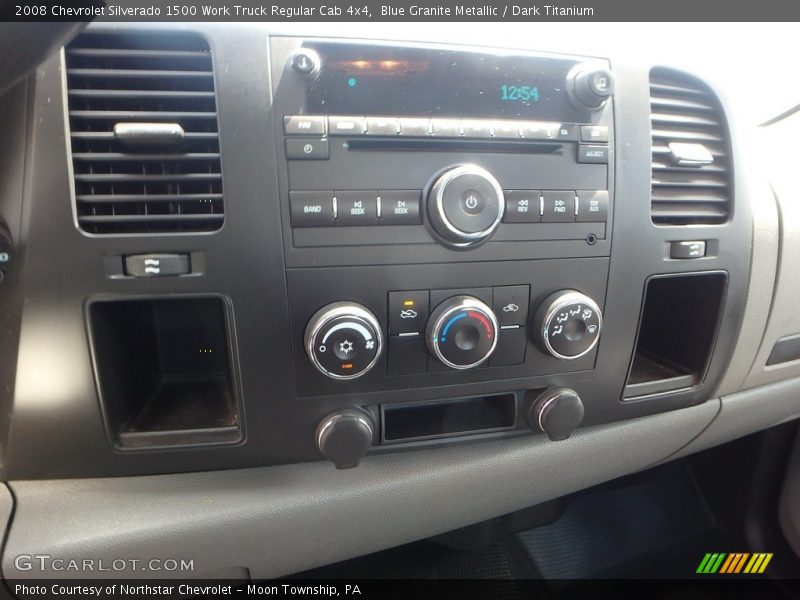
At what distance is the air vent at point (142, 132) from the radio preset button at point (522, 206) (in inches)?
14.7

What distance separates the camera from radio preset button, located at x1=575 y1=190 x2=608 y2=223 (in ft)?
2.24

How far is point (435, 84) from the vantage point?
24.3 inches

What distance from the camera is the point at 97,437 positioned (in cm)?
64

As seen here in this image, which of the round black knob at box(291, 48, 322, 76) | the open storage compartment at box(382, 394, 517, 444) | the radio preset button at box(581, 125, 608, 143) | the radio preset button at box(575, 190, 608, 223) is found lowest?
the open storage compartment at box(382, 394, 517, 444)

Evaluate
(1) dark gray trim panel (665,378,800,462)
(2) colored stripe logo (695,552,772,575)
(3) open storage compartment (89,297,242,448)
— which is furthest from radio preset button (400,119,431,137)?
(2) colored stripe logo (695,552,772,575)

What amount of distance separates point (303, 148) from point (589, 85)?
15.4 inches

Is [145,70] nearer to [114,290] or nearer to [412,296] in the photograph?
[114,290]

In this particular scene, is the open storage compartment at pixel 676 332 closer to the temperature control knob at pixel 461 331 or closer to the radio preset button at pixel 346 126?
the temperature control knob at pixel 461 331

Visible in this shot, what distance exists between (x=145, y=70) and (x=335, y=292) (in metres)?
0.34

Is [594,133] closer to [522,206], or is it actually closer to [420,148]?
[522,206]

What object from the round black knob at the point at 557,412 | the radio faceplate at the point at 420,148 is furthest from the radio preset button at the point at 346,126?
the round black knob at the point at 557,412

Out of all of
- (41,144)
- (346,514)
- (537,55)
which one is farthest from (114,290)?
(537,55)

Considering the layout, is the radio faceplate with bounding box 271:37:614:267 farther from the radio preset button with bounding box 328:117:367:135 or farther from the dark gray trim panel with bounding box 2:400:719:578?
the dark gray trim panel with bounding box 2:400:719:578

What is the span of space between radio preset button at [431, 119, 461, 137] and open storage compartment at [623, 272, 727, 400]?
15.7 inches
